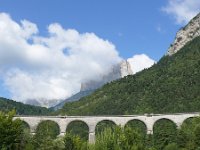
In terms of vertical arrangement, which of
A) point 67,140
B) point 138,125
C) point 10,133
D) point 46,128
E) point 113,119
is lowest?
point 67,140

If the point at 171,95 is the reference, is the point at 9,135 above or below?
below

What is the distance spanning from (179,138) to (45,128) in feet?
90.6

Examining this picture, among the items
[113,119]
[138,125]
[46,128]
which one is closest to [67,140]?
[46,128]

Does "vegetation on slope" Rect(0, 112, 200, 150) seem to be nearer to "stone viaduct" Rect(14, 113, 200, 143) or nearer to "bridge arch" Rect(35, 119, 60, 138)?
"bridge arch" Rect(35, 119, 60, 138)

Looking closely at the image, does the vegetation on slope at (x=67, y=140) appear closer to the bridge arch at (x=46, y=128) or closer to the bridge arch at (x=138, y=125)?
the bridge arch at (x=46, y=128)

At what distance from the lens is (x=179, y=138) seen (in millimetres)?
94625

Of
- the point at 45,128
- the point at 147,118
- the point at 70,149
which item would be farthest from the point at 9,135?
the point at 147,118

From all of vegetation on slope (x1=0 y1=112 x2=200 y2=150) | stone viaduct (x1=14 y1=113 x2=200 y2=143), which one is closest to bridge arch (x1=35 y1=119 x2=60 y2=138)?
vegetation on slope (x1=0 y1=112 x2=200 y2=150)

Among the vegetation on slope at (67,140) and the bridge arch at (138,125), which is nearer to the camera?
the vegetation on slope at (67,140)

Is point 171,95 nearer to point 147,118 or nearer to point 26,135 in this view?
point 147,118

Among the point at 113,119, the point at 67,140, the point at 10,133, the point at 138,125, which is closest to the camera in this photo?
the point at 10,133

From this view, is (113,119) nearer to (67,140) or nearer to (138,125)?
(138,125)

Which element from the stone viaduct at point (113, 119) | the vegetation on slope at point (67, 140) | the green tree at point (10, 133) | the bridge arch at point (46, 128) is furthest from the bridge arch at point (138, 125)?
the green tree at point (10, 133)

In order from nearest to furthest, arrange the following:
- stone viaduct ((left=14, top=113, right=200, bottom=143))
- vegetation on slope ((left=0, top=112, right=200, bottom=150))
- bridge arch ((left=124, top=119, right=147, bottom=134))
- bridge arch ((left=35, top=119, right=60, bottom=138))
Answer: vegetation on slope ((left=0, top=112, right=200, bottom=150)), bridge arch ((left=35, top=119, right=60, bottom=138)), stone viaduct ((left=14, top=113, right=200, bottom=143)), bridge arch ((left=124, top=119, right=147, bottom=134))
